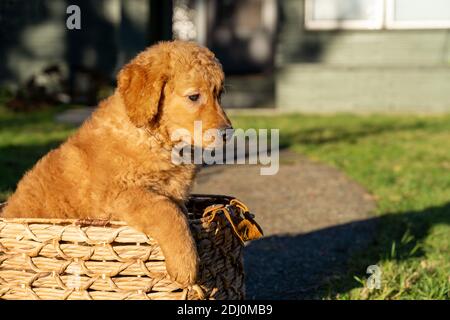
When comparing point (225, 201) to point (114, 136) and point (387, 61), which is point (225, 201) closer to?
point (114, 136)

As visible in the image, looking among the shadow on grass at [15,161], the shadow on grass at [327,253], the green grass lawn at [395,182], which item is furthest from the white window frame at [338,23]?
the shadow on grass at [327,253]

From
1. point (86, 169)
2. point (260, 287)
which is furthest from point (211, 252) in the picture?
point (260, 287)

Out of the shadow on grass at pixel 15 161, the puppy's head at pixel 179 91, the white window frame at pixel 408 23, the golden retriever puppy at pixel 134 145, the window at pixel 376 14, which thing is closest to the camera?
the golden retriever puppy at pixel 134 145

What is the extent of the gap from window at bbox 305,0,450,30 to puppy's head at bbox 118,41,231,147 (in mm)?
12813

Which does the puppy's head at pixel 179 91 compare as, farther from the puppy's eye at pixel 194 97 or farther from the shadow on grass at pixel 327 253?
the shadow on grass at pixel 327 253

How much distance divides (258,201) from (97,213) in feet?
13.0

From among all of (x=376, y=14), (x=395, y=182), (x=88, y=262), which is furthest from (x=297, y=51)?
(x=88, y=262)

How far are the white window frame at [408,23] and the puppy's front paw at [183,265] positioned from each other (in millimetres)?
13613

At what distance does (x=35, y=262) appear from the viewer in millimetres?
3465

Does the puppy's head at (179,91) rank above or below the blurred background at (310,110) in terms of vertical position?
above

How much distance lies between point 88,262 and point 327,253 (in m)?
2.67

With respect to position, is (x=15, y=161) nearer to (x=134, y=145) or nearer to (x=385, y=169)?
(x=385, y=169)

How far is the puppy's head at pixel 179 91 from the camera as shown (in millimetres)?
3634

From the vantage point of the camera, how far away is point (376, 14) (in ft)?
52.6
